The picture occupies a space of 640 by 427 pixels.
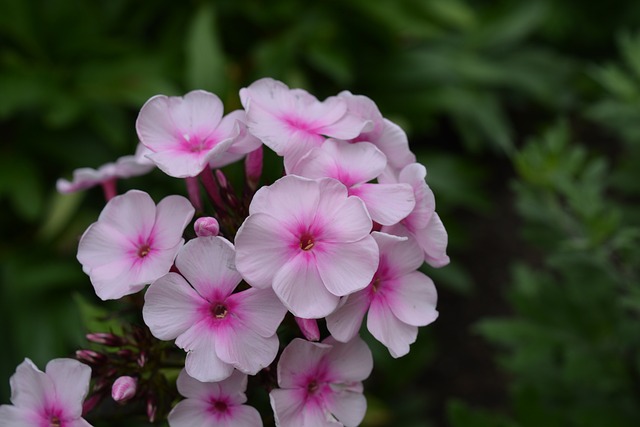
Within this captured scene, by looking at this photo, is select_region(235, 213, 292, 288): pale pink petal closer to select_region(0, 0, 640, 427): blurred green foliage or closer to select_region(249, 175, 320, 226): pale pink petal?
select_region(249, 175, 320, 226): pale pink petal

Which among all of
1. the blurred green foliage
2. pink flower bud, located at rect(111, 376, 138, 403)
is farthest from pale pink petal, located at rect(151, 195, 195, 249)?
the blurred green foliage

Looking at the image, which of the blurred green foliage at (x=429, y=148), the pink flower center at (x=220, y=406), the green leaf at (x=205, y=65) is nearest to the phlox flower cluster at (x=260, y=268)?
the pink flower center at (x=220, y=406)

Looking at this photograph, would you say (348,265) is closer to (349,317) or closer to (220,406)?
(349,317)

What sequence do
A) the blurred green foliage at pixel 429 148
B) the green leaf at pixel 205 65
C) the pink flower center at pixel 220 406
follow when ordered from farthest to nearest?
1. the green leaf at pixel 205 65
2. the blurred green foliage at pixel 429 148
3. the pink flower center at pixel 220 406

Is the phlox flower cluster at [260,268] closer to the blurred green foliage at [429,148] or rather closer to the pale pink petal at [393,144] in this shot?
the pale pink petal at [393,144]

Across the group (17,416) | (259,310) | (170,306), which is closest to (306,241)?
(259,310)

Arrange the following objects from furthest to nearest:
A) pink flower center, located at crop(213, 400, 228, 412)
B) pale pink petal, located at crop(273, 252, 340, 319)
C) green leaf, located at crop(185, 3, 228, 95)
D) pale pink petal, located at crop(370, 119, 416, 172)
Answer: green leaf, located at crop(185, 3, 228, 95) → pale pink petal, located at crop(370, 119, 416, 172) → pink flower center, located at crop(213, 400, 228, 412) → pale pink petal, located at crop(273, 252, 340, 319)
